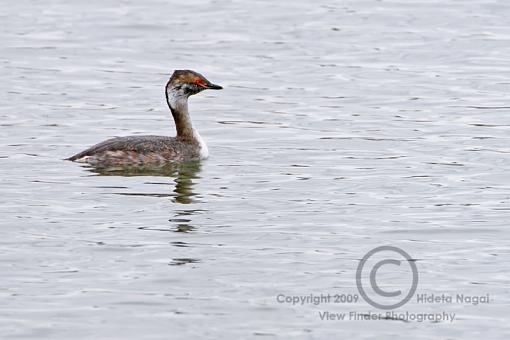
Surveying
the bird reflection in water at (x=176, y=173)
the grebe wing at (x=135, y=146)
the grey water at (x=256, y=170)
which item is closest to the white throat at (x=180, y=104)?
the grey water at (x=256, y=170)

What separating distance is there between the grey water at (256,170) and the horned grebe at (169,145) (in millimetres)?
202

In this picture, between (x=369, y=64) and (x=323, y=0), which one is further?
(x=323, y=0)

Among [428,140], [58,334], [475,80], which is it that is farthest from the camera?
[475,80]

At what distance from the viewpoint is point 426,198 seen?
15555 millimetres

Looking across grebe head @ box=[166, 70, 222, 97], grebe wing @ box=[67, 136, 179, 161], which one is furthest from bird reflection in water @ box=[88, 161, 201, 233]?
grebe head @ box=[166, 70, 222, 97]

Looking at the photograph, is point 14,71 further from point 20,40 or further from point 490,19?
point 490,19

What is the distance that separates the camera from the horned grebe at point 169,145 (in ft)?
56.5

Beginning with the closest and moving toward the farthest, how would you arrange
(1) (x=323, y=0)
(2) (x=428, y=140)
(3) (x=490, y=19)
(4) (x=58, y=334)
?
(4) (x=58, y=334) → (2) (x=428, y=140) → (3) (x=490, y=19) → (1) (x=323, y=0)

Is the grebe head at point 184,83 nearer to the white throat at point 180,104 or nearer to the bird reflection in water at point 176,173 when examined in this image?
the white throat at point 180,104

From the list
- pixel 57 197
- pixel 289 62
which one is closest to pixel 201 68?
pixel 289 62

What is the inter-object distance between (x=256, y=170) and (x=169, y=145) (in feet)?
4.17

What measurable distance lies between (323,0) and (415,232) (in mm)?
16286

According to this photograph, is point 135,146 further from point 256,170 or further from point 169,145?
point 256,170

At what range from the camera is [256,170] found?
17.1 meters
